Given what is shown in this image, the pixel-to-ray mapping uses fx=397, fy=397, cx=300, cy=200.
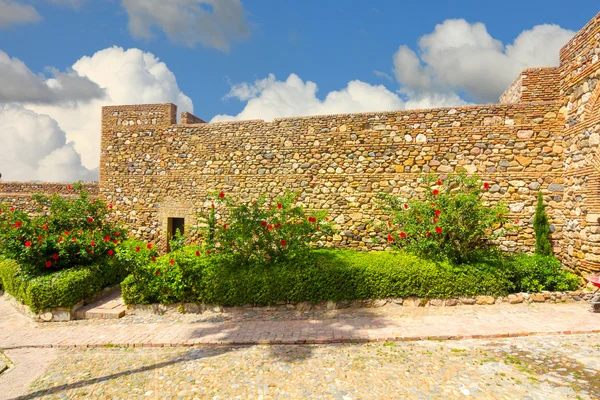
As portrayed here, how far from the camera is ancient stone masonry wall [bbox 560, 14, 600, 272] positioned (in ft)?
24.4

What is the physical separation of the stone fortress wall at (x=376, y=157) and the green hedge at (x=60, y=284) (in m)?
2.43

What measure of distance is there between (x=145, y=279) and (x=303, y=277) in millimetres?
3284

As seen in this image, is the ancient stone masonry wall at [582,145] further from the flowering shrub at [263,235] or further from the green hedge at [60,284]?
the green hedge at [60,284]

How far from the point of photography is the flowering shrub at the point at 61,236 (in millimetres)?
8945

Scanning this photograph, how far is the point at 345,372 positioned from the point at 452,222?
4.30m

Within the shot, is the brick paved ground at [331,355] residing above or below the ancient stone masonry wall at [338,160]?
below

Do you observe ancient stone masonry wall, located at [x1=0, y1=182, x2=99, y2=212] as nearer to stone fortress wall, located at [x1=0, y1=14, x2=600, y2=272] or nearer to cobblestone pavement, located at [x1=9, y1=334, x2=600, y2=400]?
stone fortress wall, located at [x1=0, y1=14, x2=600, y2=272]

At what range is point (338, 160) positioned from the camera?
10.1m

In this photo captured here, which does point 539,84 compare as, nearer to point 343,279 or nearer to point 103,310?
point 343,279

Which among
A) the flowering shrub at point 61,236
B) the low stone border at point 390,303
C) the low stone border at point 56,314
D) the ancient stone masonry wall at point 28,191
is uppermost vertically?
the ancient stone masonry wall at point 28,191

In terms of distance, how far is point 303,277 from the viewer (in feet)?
25.3

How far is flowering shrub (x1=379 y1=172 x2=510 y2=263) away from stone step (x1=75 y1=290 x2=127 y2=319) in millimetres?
5967

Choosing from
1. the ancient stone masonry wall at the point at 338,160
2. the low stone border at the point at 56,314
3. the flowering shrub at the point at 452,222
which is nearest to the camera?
the flowering shrub at the point at 452,222

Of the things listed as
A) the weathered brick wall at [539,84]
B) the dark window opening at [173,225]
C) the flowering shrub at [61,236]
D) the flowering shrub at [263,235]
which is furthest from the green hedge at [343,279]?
the dark window opening at [173,225]
